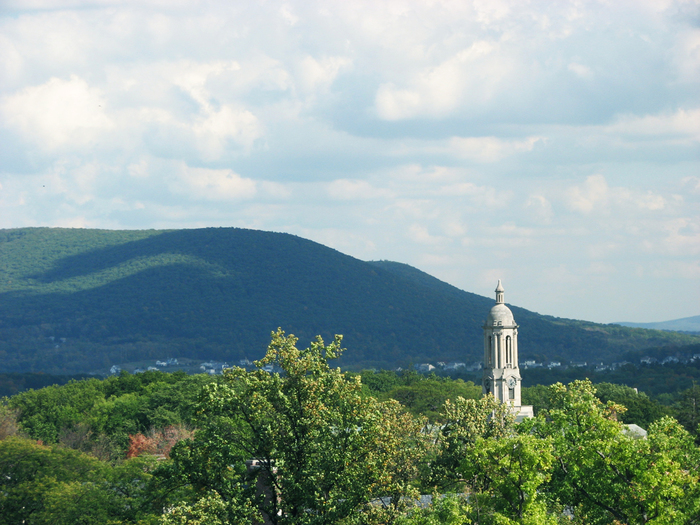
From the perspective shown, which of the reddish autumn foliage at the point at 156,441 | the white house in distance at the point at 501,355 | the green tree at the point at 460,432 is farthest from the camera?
the reddish autumn foliage at the point at 156,441

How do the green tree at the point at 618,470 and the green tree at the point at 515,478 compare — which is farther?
the green tree at the point at 618,470

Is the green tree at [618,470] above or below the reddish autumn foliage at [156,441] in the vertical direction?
above

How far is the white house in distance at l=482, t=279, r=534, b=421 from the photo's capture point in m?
77.8

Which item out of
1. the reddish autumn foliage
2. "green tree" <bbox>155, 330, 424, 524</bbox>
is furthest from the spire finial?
"green tree" <bbox>155, 330, 424, 524</bbox>

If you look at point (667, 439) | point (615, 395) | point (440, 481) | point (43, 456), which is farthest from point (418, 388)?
point (667, 439)

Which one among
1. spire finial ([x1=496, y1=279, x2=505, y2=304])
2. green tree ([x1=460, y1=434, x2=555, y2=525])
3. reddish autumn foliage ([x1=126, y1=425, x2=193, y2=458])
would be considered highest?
spire finial ([x1=496, y1=279, x2=505, y2=304])

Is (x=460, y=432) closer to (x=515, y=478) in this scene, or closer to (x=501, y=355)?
(x=515, y=478)

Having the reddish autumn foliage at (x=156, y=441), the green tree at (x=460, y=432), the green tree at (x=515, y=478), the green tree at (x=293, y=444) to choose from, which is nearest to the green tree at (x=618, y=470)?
the green tree at (x=515, y=478)

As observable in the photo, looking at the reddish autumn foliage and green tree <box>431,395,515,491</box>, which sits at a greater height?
green tree <box>431,395,515,491</box>

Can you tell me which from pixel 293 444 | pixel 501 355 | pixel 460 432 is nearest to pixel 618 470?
pixel 460 432

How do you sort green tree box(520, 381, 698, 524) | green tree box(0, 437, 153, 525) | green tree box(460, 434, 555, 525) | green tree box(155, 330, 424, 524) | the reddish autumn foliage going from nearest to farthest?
green tree box(460, 434, 555, 525)
green tree box(520, 381, 698, 524)
green tree box(155, 330, 424, 524)
green tree box(0, 437, 153, 525)
the reddish autumn foliage

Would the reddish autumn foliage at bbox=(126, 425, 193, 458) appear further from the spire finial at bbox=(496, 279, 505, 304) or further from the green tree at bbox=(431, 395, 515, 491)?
the green tree at bbox=(431, 395, 515, 491)

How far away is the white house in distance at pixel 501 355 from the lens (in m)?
77.8

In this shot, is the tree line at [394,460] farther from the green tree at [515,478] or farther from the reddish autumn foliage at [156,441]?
the reddish autumn foliage at [156,441]
